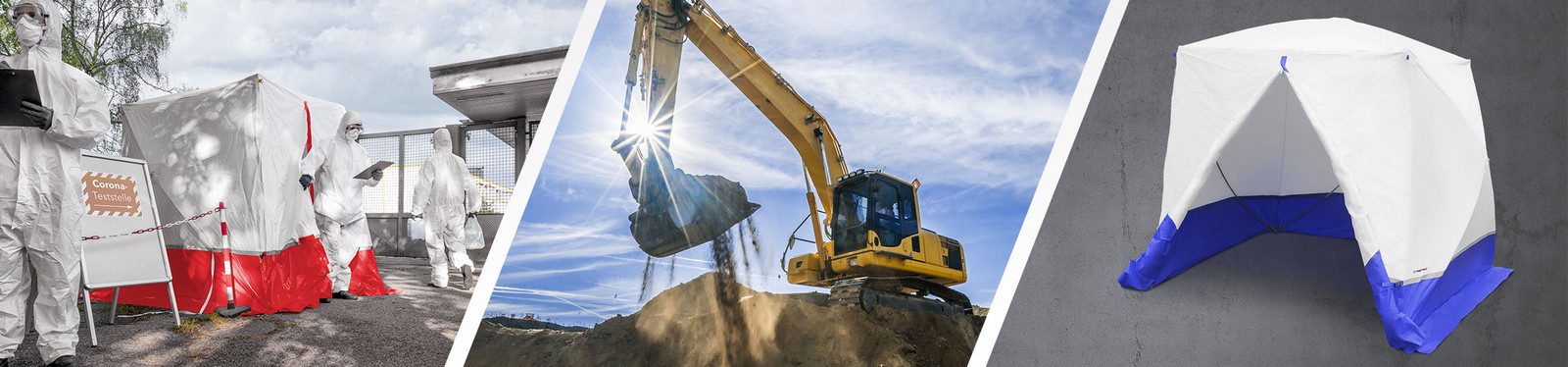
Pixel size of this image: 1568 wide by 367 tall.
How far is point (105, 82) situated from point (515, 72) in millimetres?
5013

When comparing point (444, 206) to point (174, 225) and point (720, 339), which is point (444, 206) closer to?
point (174, 225)

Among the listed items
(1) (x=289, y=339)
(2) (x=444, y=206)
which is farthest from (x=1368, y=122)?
(2) (x=444, y=206)

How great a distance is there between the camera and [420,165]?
5.58 m

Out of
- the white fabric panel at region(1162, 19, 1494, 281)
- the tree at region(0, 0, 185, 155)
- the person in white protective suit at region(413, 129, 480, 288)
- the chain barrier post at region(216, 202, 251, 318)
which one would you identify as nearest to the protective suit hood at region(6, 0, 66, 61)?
the chain barrier post at region(216, 202, 251, 318)

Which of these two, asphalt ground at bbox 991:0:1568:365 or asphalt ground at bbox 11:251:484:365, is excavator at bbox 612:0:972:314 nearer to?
asphalt ground at bbox 991:0:1568:365

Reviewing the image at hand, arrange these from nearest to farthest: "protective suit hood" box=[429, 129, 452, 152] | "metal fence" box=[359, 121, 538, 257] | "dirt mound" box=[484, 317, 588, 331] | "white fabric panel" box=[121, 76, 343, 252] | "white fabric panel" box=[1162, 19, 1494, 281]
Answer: "dirt mound" box=[484, 317, 588, 331], "white fabric panel" box=[1162, 19, 1494, 281], "white fabric panel" box=[121, 76, 343, 252], "protective suit hood" box=[429, 129, 452, 152], "metal fence" box=[359, 121, 538, 257]

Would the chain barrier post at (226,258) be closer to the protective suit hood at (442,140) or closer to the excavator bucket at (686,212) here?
the protective suit hood at (442,140)

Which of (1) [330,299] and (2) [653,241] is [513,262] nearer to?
(2) [653,241]

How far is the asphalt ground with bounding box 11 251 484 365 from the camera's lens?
2158 mm

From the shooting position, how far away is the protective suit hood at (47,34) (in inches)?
81.7

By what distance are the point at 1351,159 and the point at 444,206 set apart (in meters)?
4.10

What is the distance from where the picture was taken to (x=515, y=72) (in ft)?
14.4

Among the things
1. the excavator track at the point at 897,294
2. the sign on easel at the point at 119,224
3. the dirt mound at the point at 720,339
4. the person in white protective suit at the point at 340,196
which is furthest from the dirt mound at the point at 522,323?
the person in white protective suit at the point at 340,196

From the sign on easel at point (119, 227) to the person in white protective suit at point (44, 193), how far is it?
18.5 inches
